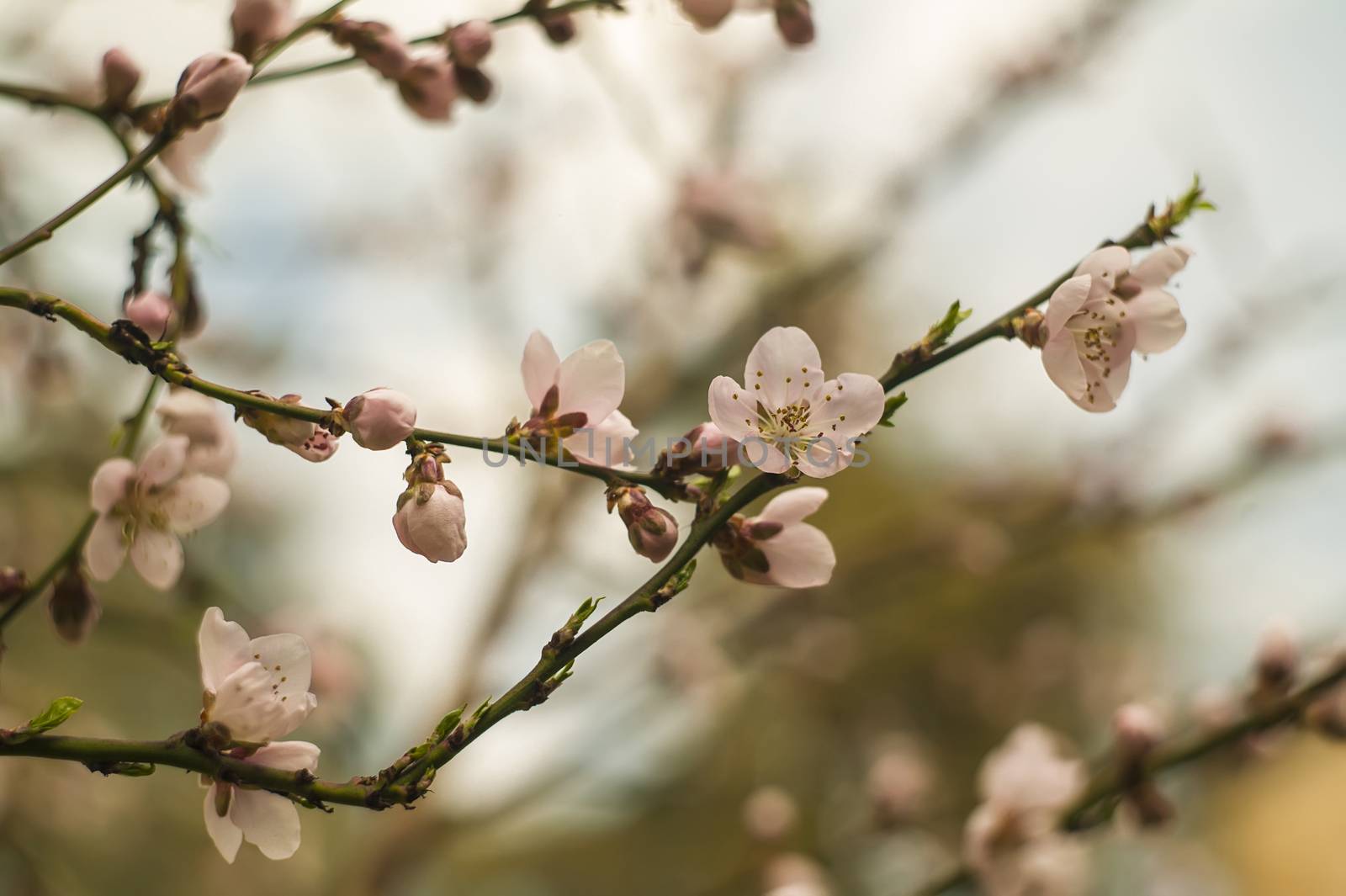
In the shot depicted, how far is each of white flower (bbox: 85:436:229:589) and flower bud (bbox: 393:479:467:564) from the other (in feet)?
0.44

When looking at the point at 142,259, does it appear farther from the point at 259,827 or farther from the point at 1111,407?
the point at 1111,407

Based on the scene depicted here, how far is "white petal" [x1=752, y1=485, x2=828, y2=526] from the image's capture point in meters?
0.50

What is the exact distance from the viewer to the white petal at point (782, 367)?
1.65 ft

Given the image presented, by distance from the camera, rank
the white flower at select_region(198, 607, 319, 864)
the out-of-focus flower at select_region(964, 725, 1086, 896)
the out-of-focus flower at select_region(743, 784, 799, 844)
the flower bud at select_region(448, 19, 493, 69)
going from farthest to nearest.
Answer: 1. the out-of-focus flower at select_region(743, 784, 799, 844)
2. the out-of-focus flower at select_region(964, 725, 1086, 896)
3. the flower bud at select_region(448, 19, 493, 69)
4. the white flower at select_region(198, 607, 319, 864)

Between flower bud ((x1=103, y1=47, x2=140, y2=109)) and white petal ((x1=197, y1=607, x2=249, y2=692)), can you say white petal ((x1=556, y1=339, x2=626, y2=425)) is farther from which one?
flower bud ((x1=103, y1=47, x2=140, y2=109))

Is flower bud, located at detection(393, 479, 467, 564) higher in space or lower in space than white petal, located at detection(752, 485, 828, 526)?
higher

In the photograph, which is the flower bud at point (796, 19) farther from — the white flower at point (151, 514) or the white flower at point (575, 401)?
the white flower at point (151, 514)

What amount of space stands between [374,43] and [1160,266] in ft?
1.67

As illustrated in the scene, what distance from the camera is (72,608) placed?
566mm

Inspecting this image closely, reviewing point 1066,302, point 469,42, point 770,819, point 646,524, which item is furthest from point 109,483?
point 770,819

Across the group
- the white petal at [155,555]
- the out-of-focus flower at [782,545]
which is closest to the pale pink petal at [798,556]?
the out-of-focus flower at [782,545]

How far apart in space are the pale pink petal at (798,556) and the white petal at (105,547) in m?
0.36

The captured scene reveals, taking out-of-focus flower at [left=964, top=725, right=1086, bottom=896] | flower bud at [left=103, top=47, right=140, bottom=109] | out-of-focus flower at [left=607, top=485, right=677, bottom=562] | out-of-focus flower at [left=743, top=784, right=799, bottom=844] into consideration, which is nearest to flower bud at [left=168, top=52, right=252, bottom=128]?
flower bud at [left=103, top=47, right=140, bottom=109]

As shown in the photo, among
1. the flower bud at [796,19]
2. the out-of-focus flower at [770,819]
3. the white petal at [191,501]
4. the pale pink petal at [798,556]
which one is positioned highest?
the flower bud at [796,19]
